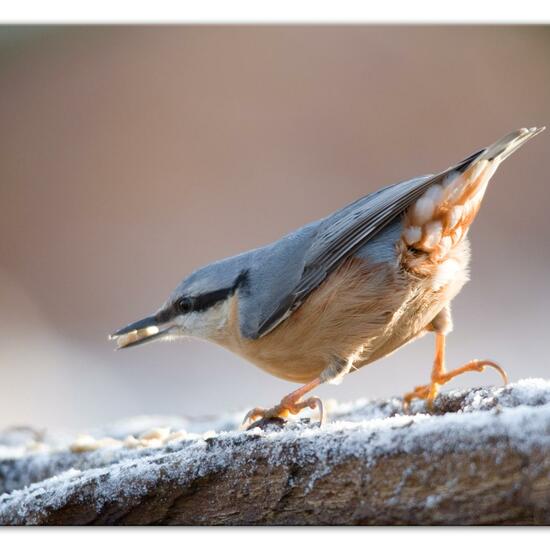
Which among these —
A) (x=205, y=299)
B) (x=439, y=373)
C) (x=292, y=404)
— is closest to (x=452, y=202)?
(x=439, y=373)

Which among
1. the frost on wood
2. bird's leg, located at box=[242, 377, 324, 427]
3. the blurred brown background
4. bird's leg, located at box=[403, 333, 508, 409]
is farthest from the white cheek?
the blurred brown background

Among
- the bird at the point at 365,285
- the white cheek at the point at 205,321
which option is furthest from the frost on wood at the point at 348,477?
the white cheek at the point at 205,321

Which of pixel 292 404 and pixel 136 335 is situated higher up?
pixel 136 335

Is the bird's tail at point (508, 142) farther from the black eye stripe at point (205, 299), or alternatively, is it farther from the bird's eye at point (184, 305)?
the bird's eye at point (184, 305)

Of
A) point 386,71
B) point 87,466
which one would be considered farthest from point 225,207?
point 87,466

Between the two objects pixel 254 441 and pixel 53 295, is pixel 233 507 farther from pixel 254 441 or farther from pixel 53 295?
pixel 53 295

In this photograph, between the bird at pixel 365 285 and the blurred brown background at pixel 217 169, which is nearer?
the bird at pixel 365 285

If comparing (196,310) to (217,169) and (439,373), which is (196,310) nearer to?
(439,373)
